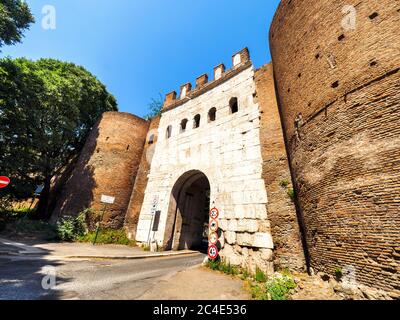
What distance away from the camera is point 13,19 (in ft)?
36.6

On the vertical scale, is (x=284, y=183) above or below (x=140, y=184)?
below

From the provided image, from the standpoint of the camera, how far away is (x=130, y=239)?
1238 cm

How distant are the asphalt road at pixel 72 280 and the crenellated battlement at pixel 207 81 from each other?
35.0 feet

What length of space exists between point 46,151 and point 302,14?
57.9ft

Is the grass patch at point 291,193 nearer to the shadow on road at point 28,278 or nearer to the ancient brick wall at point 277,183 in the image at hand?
the ancient brick wall at point 277,183

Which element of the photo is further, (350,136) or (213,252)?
(213,252)

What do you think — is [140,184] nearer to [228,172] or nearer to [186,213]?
[186,213]

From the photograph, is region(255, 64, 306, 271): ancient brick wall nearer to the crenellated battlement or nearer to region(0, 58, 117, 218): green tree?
the crenellated battlement

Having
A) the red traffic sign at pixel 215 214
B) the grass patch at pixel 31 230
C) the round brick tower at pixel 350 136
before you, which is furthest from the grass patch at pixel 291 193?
the grass patch at pixel 31 230

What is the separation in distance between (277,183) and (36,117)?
14.5m

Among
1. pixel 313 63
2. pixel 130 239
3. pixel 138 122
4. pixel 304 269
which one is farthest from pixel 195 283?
pixel 138 122

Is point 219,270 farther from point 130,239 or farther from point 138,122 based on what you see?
point 138,122

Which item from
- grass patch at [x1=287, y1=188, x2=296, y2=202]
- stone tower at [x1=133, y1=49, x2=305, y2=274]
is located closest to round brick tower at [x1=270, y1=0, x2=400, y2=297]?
grass patch at [x1=287, y1=188, x2=296, y2=202]

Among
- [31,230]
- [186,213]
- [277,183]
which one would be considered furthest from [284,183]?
[31,230]
